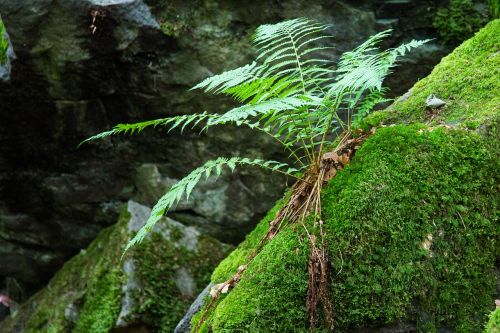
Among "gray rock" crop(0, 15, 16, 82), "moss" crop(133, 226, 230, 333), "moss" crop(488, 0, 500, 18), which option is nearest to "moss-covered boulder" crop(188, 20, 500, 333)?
"moss" crop(133, 226, 230, 333)

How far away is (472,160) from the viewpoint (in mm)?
2740

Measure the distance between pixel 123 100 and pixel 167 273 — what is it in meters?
2.15

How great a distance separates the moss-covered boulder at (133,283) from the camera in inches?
174

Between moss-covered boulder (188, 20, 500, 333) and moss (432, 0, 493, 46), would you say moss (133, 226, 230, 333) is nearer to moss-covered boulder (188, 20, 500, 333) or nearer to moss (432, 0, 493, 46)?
moss-covered boulder (188, 20, 500, 333)

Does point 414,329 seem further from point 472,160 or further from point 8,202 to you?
point 8,202

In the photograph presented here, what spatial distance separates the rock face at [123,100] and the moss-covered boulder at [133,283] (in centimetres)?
89

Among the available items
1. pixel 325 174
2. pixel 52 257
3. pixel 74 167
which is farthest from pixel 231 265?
pixel 52 257

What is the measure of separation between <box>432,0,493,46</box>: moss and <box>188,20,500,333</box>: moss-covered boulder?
9.20 feet

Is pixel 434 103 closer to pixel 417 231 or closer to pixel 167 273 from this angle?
pixel 417 231

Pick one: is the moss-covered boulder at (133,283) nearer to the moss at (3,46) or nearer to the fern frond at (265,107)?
the moss at (3,46)

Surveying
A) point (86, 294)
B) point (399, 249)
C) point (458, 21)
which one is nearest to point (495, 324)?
point (399, 249)

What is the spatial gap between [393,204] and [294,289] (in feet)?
2.14

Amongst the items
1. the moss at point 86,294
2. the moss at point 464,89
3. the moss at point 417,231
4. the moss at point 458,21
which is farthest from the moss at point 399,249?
the moss at point 458,21

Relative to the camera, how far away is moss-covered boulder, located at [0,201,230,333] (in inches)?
174
